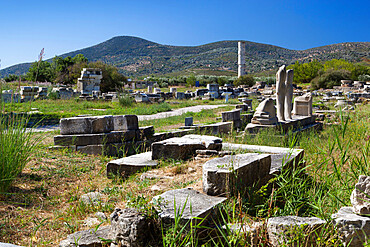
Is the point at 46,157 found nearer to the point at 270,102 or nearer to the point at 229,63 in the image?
the point at 270,102

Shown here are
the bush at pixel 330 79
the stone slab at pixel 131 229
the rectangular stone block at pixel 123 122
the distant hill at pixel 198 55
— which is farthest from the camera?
the distant hill at pixel 198 55

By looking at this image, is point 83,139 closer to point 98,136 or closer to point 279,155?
point 98,136

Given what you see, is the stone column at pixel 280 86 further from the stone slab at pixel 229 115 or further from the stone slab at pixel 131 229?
the stone slab at pixel 131 229

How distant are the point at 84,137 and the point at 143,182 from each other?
2789 millimetres

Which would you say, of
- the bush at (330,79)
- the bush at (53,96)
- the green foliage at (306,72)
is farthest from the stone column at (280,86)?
the green foliage at (306,72)

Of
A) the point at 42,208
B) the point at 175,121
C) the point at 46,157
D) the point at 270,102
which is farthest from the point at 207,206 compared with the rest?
the point at 175,121

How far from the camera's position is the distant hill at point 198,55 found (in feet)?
266

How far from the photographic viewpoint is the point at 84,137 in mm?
6742

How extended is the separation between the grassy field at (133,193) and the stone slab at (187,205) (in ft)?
0.36

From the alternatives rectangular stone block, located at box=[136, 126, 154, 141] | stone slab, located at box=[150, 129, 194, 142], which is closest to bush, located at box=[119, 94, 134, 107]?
stone slab, located at box=[150, 129, 194, 142]

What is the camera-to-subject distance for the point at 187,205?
2.92 m

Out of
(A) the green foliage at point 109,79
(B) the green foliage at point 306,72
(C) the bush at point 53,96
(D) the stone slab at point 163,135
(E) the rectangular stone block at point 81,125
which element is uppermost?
(B) the green foliage at point 306,72

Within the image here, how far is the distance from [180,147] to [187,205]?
99.5 inches

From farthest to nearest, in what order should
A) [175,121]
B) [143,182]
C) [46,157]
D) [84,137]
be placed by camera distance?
[175,121] < [84,137] < [46,157] < [143,182]
